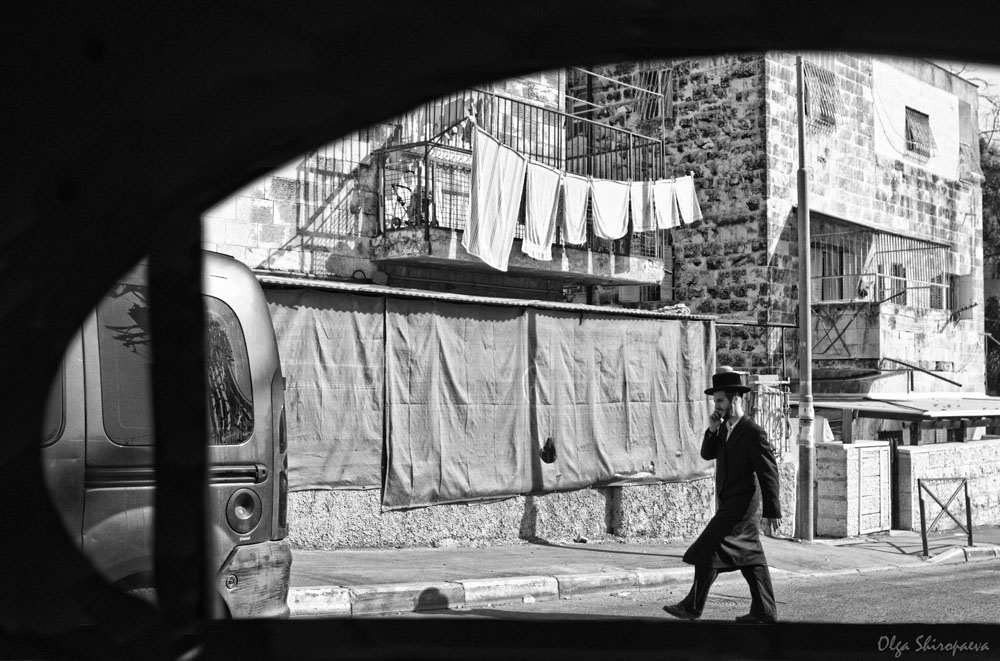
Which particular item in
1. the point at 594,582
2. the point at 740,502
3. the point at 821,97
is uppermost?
the point at 821,97

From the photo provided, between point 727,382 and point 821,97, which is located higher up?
point 821,97

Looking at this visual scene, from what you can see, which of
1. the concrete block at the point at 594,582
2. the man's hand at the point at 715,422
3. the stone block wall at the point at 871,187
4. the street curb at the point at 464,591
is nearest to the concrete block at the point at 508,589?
the street curb at the point at 464,591

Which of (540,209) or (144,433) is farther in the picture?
(540,209)

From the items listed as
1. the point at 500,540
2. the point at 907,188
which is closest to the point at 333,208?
the point at 500,540

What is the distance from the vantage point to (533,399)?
13625mm

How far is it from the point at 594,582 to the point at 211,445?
646cm

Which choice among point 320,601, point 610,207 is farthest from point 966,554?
point 320,601

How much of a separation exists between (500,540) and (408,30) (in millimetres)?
11894

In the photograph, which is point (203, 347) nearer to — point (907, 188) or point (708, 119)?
point (708, 119)

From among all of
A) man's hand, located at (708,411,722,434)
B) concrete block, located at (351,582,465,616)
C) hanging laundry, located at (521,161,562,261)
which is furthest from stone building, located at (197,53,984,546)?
man's hand, located at (708,411,722,434)

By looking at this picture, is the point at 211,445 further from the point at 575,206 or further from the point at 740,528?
the point at 575,206

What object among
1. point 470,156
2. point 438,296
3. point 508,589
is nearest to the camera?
point 508,589

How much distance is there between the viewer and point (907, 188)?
84.0 feet

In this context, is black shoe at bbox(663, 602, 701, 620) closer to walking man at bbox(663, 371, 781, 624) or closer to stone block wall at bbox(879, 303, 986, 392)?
walking man at bbox(663, 371, 781, 624)
